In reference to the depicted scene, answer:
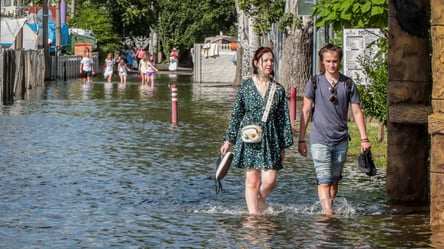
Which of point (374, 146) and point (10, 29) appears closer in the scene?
point (374, 146)

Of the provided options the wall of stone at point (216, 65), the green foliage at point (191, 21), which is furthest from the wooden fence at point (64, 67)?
the green foliage at point (191, 21)

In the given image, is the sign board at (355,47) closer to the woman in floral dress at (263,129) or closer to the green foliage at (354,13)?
the green foliage at (354,13)

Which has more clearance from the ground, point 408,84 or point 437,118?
point 408,84

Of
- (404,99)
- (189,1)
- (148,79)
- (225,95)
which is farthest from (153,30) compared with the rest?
(404,99)

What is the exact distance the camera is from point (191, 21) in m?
90.2

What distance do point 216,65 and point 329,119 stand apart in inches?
1764

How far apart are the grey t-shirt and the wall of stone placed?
4368cm

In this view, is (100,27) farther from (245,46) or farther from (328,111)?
(328,111)

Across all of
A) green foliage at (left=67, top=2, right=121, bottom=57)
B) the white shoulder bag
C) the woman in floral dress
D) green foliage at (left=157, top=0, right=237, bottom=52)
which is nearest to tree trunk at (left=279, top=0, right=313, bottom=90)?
the woman in floral dress

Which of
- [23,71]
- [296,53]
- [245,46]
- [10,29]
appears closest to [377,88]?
[296,53]

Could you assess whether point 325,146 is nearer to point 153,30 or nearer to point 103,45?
point 103,45

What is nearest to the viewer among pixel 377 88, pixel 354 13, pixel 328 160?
pixel 328 160

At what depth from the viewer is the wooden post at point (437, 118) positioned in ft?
35.1

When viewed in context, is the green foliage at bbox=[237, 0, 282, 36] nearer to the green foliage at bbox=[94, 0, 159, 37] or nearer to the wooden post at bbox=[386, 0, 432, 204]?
the wooden post at bbox=[386, 0, 432, 204]
